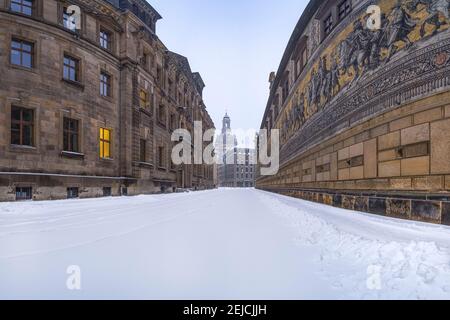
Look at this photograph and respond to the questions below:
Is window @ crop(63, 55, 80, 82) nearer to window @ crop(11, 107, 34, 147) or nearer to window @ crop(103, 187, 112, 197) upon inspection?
window @ crop(11, 107, 34, 147)

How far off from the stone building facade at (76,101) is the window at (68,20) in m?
0.05

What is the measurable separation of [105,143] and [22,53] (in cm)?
622

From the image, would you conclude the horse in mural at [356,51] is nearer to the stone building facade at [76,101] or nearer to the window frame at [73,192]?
the stone building facade at [76,101]

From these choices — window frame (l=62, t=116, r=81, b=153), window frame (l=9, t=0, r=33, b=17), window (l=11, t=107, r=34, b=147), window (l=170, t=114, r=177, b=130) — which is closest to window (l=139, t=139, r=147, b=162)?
window frame (l=62, t=116, r=81, b=153)

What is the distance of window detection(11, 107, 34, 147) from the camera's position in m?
11.1

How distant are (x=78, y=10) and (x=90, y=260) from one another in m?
16.6

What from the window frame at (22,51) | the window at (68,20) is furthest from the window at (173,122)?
the window frame at (22,51)

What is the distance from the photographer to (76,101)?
13375 millimetres

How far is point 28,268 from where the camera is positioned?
2709mm

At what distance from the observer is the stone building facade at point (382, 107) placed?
5.66 metres

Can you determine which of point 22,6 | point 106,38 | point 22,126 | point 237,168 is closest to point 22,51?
point 22,6

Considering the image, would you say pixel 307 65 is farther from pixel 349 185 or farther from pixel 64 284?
pixel 64 284

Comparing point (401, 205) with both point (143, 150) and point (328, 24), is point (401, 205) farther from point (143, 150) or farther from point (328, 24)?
point (143, 150)
